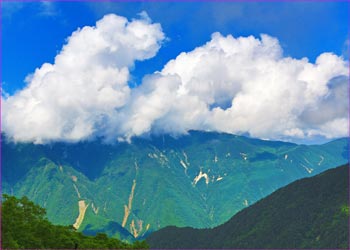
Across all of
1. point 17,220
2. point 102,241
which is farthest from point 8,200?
point 102,241

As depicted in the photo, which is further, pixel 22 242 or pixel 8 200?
pixel 8 200

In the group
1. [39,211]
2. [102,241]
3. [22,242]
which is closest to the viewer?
[22,242]

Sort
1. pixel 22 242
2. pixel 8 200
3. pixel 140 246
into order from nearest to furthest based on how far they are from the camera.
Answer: pixel 22 242 → pixel 8 200 → pixel 140 246

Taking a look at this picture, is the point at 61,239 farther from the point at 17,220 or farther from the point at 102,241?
the point at 102,241

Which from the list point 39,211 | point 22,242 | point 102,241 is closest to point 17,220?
point 22,242

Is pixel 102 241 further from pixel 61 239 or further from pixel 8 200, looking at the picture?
pixel 8 200

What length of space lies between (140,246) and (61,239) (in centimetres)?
3570

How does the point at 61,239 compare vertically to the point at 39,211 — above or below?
below

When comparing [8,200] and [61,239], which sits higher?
[8,200]

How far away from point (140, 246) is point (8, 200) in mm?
44751

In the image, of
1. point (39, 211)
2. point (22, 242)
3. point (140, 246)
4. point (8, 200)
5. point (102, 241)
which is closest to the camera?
point (22, 242)

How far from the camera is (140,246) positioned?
4304 inches

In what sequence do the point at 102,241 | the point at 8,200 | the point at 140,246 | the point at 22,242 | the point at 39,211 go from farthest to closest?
the point at 140,246 < the point at 102,241 < the point at 39,211 < the point at 8,200 < the point at 22,242

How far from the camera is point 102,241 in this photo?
97375mm
